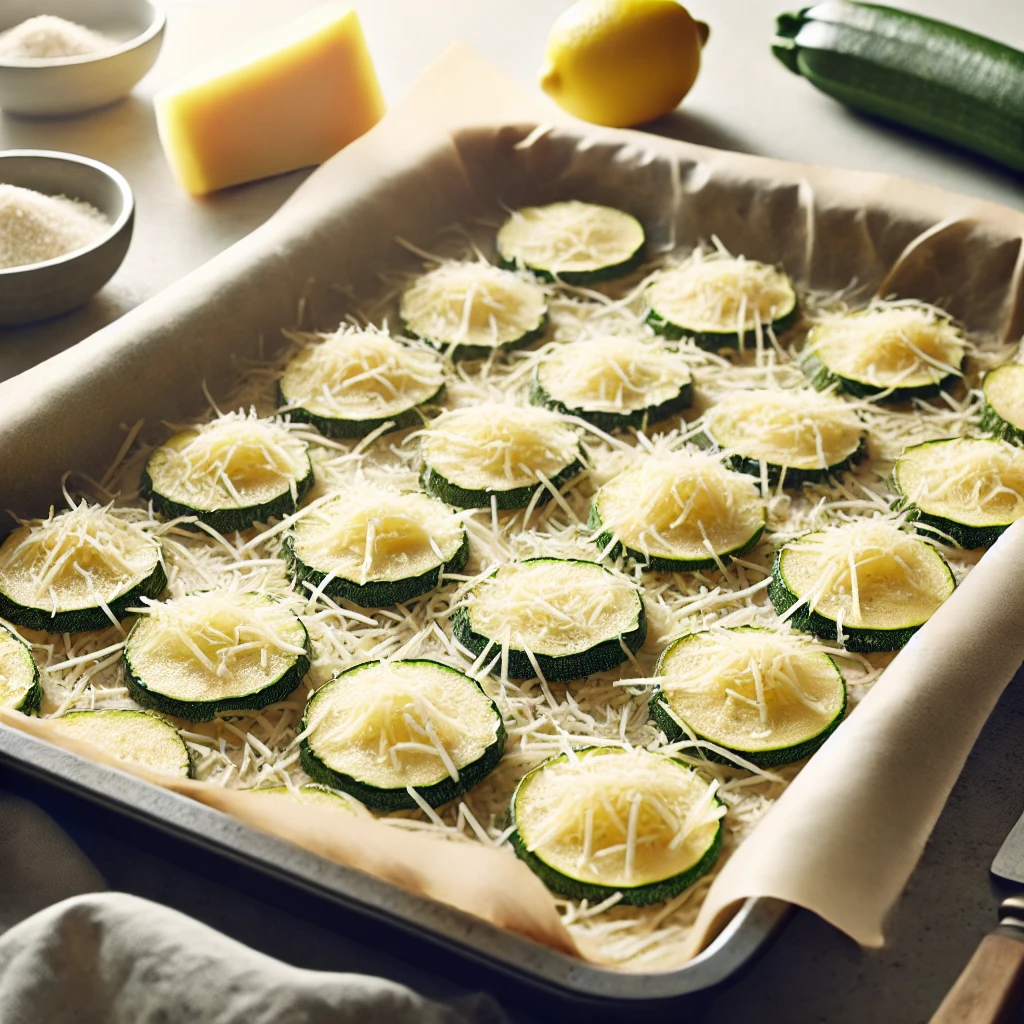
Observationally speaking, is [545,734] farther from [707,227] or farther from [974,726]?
[707,227]

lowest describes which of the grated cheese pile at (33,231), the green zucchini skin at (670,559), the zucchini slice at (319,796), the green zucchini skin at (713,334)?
the zucchini slice at (319,796)

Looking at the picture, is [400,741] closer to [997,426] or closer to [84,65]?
[997,426]

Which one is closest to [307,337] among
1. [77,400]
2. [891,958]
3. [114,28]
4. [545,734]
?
[77,400]

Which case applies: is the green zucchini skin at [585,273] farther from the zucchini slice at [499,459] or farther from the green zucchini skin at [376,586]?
the green zucchini skin at [376,586]

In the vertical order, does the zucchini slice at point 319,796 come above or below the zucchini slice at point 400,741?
below

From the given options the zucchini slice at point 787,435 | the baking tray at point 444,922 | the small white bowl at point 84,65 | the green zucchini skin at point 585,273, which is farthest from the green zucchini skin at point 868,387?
the small white bowl at point 84,65

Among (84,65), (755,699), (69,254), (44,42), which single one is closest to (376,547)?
(755,699)

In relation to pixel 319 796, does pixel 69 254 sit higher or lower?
higher
